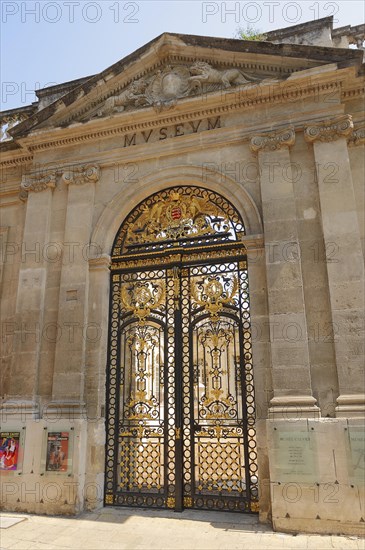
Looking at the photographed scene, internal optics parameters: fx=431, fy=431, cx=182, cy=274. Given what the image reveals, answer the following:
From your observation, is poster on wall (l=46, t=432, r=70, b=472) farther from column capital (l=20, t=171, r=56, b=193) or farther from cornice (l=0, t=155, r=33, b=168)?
cornice (l=0, t=155, r=33, b=168)

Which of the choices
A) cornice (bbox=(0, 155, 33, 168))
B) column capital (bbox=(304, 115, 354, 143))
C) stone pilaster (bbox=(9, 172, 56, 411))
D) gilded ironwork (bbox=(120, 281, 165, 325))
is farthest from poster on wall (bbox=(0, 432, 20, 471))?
column capital (bbox=(304, 115, 354, 143))

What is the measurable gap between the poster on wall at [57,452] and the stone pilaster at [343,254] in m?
4.28

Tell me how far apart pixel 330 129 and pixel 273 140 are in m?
0.94

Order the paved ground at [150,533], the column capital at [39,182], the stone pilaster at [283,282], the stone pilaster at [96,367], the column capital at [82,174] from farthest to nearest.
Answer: the column capital at [39,182], the column capital at [82,174], the stone pilaster at [96,367], the stone pilaster at [283,282], the paved ground at [150,533]

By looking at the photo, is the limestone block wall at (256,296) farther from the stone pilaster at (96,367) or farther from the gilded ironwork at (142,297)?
the gilded ironwork at (142,297)

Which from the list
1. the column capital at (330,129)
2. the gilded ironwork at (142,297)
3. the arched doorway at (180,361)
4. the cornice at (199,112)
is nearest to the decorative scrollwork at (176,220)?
the arched doorway at (180,361)

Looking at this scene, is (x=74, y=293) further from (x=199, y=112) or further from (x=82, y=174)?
(x=199, y=112)

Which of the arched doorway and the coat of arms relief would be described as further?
the coat of arms relief

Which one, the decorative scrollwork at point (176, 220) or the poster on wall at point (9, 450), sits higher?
the decorative scrollwork at point (176, 220)

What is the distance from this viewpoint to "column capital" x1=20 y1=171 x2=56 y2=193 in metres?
8.73

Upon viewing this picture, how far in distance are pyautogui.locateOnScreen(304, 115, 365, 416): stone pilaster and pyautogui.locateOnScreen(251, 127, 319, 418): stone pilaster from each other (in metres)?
0.45

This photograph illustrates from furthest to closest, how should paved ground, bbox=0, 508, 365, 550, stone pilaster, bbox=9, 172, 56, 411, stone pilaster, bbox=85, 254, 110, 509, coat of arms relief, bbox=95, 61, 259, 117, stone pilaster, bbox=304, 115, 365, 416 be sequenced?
coat of arms relief, bbox=95, 61, 259, 117 < stone pilaster, bbox=9, 172, 56, 411 < stone pilaster, bbox=85, 254, 110, 509 < stone pilaster, bbox=304, 115, 365, 416 < paved ground, bbox=0, 508, 365, 550

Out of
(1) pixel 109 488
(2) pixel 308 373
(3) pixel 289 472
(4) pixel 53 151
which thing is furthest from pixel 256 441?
(4) pixel 53 151

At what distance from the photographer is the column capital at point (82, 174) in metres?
8.45
